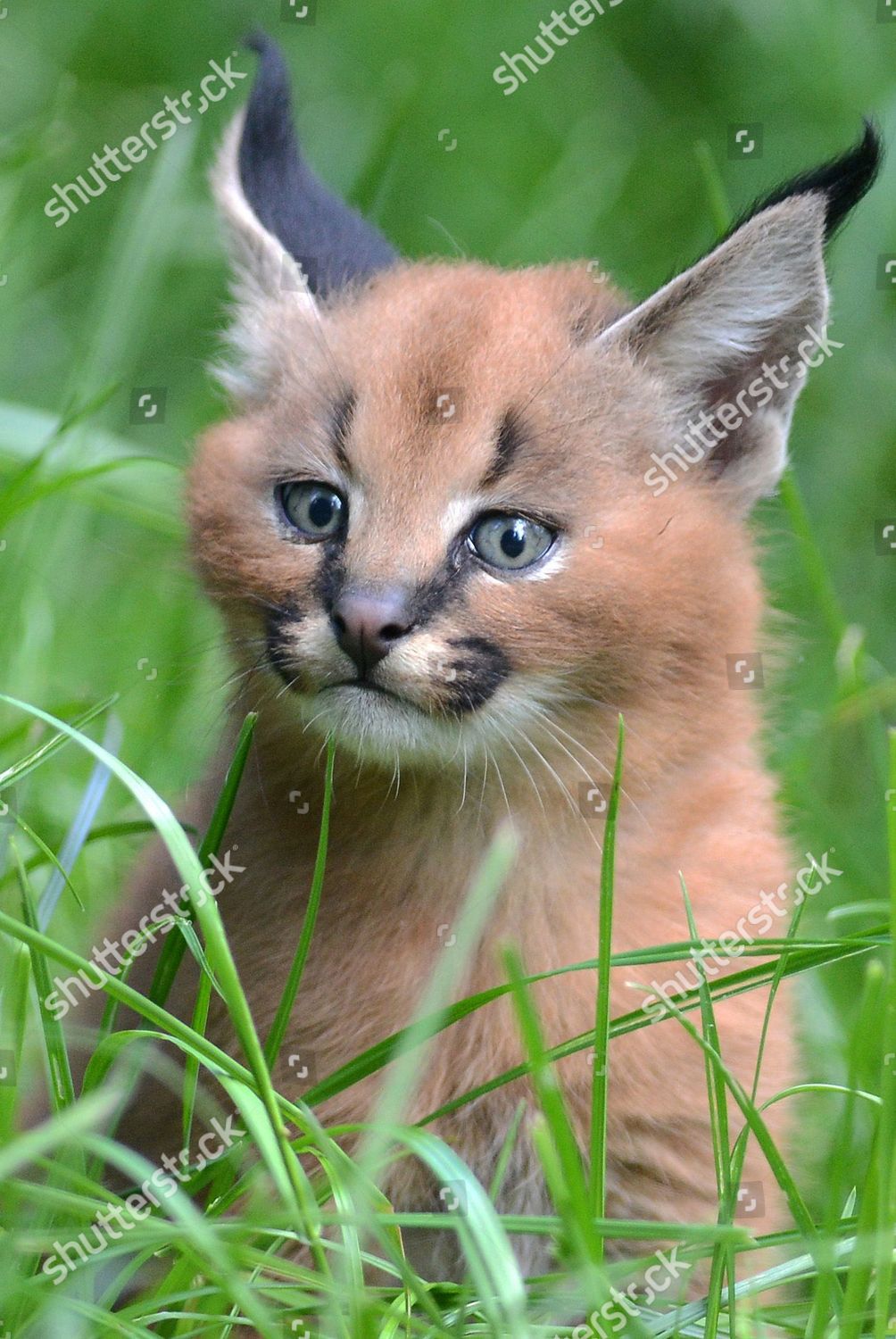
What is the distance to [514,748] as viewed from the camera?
3.03m

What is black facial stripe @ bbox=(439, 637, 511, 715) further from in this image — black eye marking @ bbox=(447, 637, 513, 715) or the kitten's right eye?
the kitten's right eye

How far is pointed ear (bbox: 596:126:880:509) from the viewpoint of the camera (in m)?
3.19

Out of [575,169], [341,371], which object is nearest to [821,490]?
[575,169]

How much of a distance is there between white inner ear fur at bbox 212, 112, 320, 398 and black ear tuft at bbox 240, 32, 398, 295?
Answer: 0.03 m

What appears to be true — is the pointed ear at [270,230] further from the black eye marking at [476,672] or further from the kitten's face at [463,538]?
the black eye marking at [476,672]

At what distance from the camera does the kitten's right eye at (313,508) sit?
123 inches

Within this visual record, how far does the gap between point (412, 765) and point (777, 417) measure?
40.5 inches

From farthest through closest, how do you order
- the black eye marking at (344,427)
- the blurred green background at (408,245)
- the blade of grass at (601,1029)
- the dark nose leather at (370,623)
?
the blurred green background at (408,245)
the black eye marking at (344,427)
the dark nose leather at (370,623)
the blade of grass at (601,1029)

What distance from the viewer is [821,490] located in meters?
6.30

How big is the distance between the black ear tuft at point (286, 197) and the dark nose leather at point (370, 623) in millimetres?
1062

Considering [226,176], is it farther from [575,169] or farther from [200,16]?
[200,16]

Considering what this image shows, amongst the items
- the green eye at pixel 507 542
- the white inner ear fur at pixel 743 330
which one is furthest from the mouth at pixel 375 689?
the white inner ear fur at pixel 743 330

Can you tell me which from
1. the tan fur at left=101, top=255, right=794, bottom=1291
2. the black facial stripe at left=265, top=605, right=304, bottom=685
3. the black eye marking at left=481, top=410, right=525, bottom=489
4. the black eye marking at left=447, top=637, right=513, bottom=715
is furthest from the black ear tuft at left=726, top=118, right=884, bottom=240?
the black facial stripe at left=265, top=605, right=304, bottom=685

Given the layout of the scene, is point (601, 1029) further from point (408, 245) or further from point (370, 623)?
point (408, 245)
